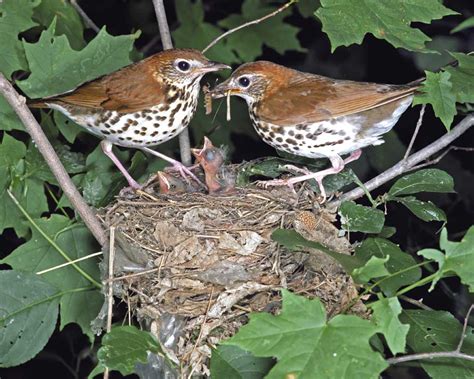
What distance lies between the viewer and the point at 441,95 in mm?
4191

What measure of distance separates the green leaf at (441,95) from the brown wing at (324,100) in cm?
40

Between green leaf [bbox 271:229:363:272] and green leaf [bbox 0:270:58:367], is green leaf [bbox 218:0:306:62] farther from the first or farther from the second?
green leaf [bbox 271:229:363:272]

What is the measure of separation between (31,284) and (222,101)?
1.73 m

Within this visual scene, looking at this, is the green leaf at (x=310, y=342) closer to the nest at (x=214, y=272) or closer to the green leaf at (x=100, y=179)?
the nest at (x=214, y=272)

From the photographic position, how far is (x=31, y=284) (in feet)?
15.2

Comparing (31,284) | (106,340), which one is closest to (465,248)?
(106,340)

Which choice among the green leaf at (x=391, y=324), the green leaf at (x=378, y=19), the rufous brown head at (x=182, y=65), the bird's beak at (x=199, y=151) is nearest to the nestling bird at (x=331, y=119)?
the bird's beak at (x=199, y=151)

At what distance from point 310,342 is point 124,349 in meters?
0.73

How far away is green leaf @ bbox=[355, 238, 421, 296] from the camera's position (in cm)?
393

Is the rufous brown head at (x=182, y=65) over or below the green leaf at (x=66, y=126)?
over

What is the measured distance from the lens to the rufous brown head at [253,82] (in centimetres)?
506

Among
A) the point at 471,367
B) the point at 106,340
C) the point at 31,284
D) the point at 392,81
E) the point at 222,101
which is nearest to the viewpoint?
the point at 106,340

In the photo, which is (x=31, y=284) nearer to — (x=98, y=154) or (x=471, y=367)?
(x=98, y=154)

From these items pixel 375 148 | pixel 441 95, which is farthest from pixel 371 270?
pixel 375 148
